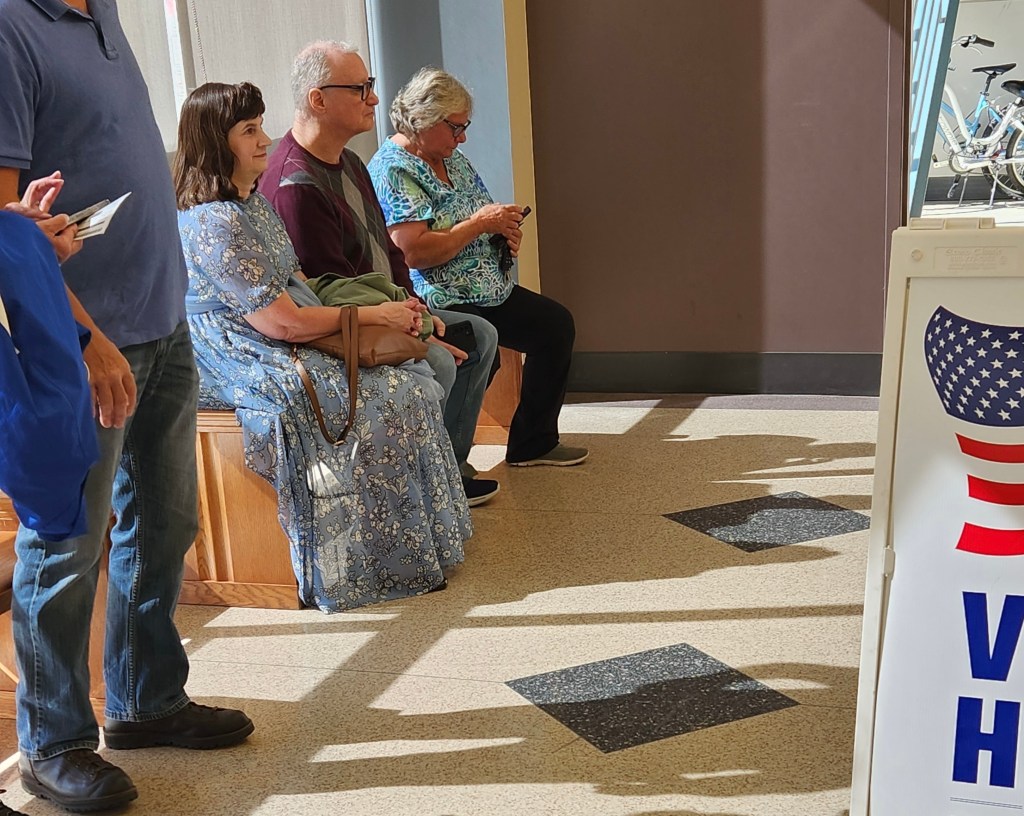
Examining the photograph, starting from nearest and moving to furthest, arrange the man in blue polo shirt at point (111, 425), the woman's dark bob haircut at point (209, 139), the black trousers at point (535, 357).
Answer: the man in blue polo shirt at point (111, 425), the woman's dark bob haircut at point (209, 139), the black trousers at point (535, 357)

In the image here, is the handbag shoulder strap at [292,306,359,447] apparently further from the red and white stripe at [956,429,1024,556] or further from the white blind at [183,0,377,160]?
the white blind at [183,0,377,160]

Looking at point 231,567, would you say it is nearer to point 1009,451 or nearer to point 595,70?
point 1009,451

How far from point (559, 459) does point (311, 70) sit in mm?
1591

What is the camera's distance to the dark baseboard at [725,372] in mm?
5090

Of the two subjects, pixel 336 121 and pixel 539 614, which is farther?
pixel 336 121

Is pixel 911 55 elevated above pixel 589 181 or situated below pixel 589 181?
above

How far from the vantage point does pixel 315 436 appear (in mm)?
2908

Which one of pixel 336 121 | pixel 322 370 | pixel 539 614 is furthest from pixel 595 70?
pixel 539 614

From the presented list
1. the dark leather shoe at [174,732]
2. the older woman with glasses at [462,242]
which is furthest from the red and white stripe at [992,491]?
the older woman with glasses at [462,242]

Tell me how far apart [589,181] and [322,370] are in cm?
262

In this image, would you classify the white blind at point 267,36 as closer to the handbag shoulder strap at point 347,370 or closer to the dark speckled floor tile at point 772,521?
the handbag shoulder strap at point 347,370

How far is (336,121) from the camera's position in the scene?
3.24 meters

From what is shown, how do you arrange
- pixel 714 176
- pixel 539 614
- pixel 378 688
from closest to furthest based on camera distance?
1. pixel 378 688
2. pixel 539 614
3. pixel 714 176

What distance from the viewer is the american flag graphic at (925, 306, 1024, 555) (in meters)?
1.51
